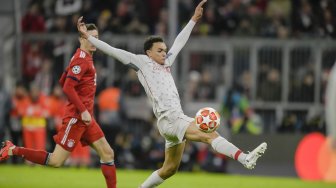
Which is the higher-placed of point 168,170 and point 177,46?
point 177,46

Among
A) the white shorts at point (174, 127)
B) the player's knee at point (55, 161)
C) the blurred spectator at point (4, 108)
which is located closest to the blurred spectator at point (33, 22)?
Result: the blurred spectator at point (4, 108)

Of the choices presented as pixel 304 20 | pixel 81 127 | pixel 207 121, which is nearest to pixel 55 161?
pixel 81 127

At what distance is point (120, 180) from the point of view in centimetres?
1564

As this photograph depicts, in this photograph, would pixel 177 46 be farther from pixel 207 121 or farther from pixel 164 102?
pixel 207 121

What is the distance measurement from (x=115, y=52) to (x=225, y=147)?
179cm

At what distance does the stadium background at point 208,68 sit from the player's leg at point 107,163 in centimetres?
727

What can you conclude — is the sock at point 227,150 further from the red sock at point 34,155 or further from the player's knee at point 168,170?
the red sock at point 34,155

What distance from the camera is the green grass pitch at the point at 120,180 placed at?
14508 millimetres

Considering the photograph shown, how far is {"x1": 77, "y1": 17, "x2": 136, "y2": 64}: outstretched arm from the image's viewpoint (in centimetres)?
1077

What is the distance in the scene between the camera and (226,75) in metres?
20.6

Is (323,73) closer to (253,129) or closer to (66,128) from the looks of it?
(253,129)

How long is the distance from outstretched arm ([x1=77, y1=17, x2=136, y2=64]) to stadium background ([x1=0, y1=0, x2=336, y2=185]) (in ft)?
26.4

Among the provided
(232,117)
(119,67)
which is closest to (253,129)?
(232,117)

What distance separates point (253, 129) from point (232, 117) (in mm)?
576
